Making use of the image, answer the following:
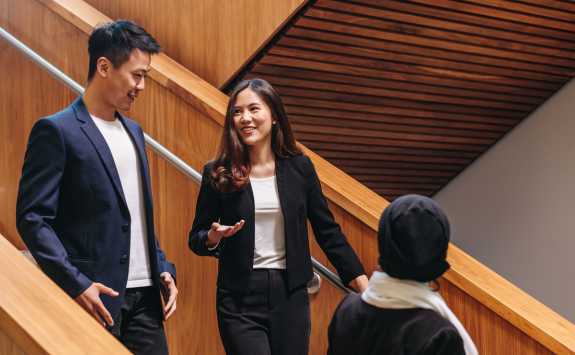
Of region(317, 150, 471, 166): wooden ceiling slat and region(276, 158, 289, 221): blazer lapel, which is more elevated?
region(276, 158, 289, 221): blazer lapel

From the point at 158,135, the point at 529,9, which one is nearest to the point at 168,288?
the point at 158,135

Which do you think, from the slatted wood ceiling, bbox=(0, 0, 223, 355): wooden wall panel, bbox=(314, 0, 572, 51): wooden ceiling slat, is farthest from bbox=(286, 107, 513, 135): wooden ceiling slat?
bbox=(0, 0, 223, 355): wooden wall panel

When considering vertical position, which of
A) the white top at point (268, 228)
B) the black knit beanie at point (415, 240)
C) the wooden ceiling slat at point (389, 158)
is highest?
the black knit beanie at point (415, 240)

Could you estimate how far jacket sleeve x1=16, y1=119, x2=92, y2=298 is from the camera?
197cm

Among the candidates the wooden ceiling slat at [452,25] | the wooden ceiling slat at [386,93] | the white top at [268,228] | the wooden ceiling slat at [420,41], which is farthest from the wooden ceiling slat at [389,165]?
the white top at [268,228]

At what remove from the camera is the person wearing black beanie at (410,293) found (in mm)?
1559

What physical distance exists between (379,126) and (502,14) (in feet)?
3.20

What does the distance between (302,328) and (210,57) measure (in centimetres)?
186

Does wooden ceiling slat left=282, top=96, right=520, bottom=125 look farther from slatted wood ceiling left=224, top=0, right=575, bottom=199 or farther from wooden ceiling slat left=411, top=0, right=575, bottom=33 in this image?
wooden ceiling slat left=411, top=0, right=575, bottom=33

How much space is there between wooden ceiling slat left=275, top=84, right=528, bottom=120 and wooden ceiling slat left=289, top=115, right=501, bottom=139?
6.1 inches

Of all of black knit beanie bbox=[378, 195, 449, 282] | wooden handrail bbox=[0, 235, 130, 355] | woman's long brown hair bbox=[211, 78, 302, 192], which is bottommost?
woman's long brown hair bbox=[211, 78, 302, 192]

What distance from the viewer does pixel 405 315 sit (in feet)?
5.24

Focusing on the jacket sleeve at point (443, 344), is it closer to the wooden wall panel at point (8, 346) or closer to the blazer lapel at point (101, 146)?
the wooden wall panel at point (8, 346)

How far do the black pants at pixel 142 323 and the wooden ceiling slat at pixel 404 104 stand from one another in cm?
216
